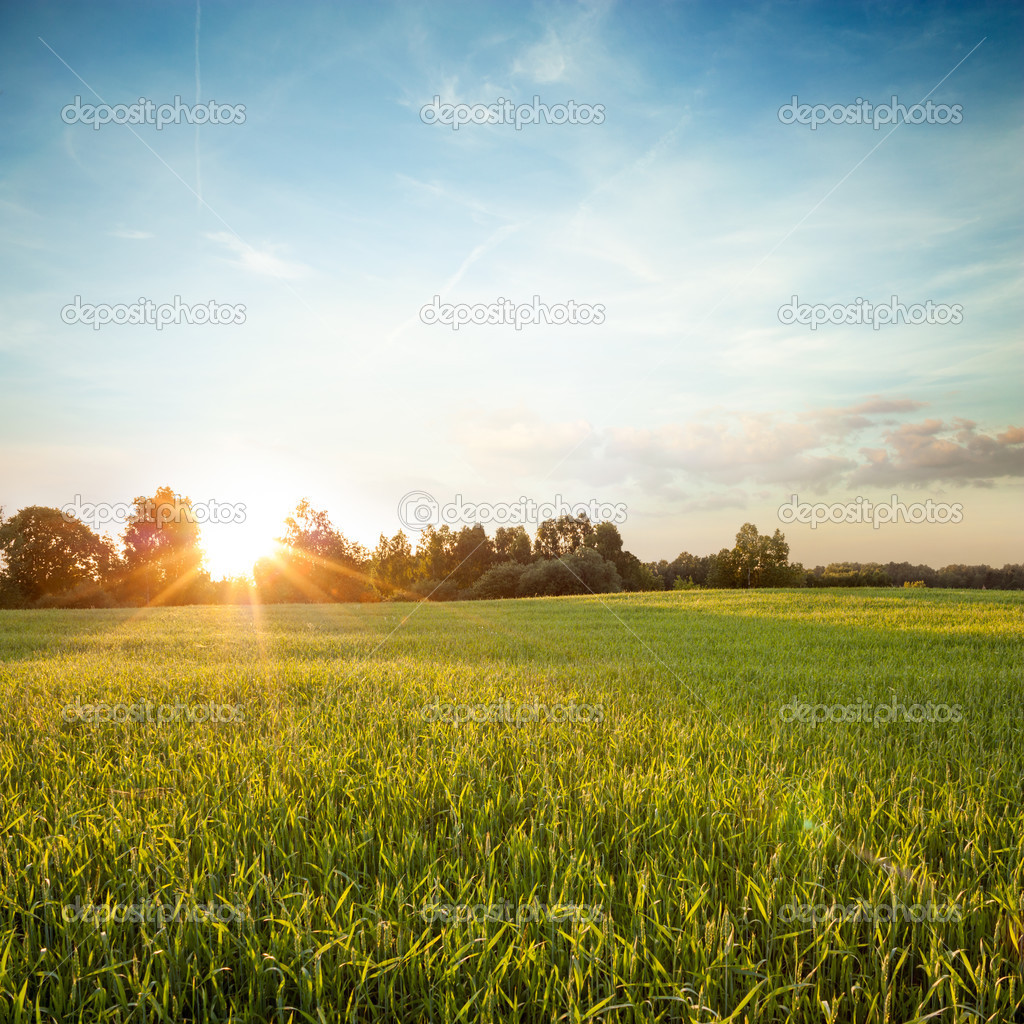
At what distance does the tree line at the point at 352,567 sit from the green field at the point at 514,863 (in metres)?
42.8

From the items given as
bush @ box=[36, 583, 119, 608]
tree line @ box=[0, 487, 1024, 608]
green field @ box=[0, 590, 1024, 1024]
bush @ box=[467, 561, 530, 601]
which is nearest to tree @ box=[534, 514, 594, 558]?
tree line @ box=[0, 487, 1024, 608]

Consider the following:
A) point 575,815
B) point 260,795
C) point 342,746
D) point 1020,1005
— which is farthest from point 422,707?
point 1020,1005

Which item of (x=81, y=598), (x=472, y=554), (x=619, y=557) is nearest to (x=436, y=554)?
(x=472, y=554)

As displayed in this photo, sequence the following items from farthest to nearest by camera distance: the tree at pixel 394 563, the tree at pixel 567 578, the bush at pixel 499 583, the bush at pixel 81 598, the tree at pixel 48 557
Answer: the tree at pixel 394 563 < the bush at pixel 499 583 < the tree at pixel 567 578 < the tree at pixel 48 557 < the bush at pixel 81 598

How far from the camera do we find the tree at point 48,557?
4422cm

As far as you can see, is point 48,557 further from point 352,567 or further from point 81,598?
point 352,567

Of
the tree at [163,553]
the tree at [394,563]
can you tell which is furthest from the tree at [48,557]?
the tree at [394,563]

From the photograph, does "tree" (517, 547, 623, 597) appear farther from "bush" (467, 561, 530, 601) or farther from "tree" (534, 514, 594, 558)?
"tree" (534, 514, 594, 558)

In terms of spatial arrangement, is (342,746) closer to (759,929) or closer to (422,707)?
(422,707)

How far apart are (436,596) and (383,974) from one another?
53881mm

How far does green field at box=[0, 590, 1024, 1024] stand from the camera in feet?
5.69

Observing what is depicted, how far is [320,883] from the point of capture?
2.30m

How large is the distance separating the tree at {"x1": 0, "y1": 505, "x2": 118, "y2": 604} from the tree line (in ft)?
0.26

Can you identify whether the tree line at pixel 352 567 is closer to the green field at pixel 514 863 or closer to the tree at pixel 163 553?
the tree at pixel 163 553
